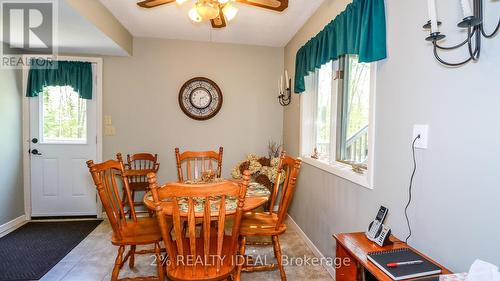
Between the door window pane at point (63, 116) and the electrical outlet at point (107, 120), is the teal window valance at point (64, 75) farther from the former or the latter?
the electrical outlet at point (107, 120)

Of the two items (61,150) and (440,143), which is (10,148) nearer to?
(61,150)

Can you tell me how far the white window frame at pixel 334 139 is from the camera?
5.71ft

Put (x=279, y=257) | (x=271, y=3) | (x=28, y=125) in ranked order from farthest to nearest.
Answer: (x=28, y=125), (x=279, y=257), (x=271, y=3)

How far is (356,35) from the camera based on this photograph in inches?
69.9

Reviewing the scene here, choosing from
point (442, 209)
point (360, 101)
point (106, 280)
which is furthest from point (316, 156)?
point (106, 280)

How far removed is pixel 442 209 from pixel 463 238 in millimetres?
140

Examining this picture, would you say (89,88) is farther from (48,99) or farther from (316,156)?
(316,156)

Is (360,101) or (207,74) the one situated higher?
(207,74)

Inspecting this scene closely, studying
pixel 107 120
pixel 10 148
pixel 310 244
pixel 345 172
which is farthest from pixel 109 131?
pixel 345 172

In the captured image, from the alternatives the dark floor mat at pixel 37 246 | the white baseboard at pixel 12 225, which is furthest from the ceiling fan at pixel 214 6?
the white baseboard at pixel 12 225

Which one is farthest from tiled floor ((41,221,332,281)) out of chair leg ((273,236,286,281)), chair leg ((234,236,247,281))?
chair leg ((234,236,247,281))

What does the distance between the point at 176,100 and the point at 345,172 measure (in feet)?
8.48

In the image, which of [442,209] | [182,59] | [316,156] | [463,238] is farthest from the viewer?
[182,59]

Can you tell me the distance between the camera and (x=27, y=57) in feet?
11.2
